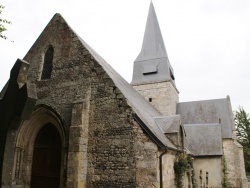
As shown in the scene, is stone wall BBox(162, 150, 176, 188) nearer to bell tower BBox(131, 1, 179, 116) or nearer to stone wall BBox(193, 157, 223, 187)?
stone wall BBox(193, 157, 223, 187)

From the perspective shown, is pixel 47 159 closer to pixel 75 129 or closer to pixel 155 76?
pixel 75 129

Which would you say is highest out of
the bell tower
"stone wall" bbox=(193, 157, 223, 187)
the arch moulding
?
the bell tower

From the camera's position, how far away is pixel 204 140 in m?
16.6

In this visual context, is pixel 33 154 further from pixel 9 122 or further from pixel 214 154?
pixel 214 154

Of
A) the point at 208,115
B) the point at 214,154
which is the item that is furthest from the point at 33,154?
the point at 208,115

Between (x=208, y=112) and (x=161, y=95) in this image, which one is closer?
(x=208, y=112)

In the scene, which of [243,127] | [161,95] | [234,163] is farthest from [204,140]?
[243,127]

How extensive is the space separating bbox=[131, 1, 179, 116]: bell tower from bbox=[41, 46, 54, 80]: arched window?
12.5 m

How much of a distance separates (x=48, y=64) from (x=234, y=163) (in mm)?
14625

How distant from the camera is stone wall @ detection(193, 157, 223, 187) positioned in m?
15.3

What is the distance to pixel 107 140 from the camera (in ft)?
26.4

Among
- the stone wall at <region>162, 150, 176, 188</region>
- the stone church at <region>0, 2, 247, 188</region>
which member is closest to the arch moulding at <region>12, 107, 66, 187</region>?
the stone church at <region>0, 2, 247, 188</region>

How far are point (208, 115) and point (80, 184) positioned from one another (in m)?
15.9

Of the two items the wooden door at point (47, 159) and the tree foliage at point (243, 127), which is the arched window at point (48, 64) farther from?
the tree foliage at point (243, 127)
